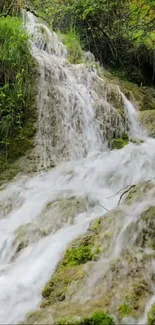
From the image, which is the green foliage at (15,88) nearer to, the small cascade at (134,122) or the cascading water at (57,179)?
the cascading water at (57,179)

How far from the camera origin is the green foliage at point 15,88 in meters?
5.86

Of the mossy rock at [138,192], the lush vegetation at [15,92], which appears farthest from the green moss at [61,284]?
the lush vegetation at [15,92]

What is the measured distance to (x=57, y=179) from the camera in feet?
17.1

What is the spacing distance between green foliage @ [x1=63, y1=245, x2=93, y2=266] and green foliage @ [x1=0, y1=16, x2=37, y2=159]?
111 inches

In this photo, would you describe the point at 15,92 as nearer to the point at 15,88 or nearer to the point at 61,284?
the point at 15,88

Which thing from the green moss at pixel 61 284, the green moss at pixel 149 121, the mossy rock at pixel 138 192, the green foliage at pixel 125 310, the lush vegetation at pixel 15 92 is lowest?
the green moss at pixel 61 284

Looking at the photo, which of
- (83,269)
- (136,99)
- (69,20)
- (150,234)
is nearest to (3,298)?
(83,269)

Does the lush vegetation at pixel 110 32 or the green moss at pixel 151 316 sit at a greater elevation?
the lush vegetation at pixel 110 32

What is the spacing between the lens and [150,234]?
3229mm

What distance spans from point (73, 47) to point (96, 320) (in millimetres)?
7196

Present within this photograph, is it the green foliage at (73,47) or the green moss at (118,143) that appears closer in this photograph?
the green moss at (118,143)

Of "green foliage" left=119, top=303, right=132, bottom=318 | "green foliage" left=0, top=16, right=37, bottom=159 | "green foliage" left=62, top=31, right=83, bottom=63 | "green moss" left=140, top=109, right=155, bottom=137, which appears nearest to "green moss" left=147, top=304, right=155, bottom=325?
"green foliage" left=119, top=303, right=132, bottom=318

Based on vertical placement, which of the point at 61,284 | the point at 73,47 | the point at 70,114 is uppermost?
the point at 73,47

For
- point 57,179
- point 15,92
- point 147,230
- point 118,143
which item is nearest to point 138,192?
point 147,230
